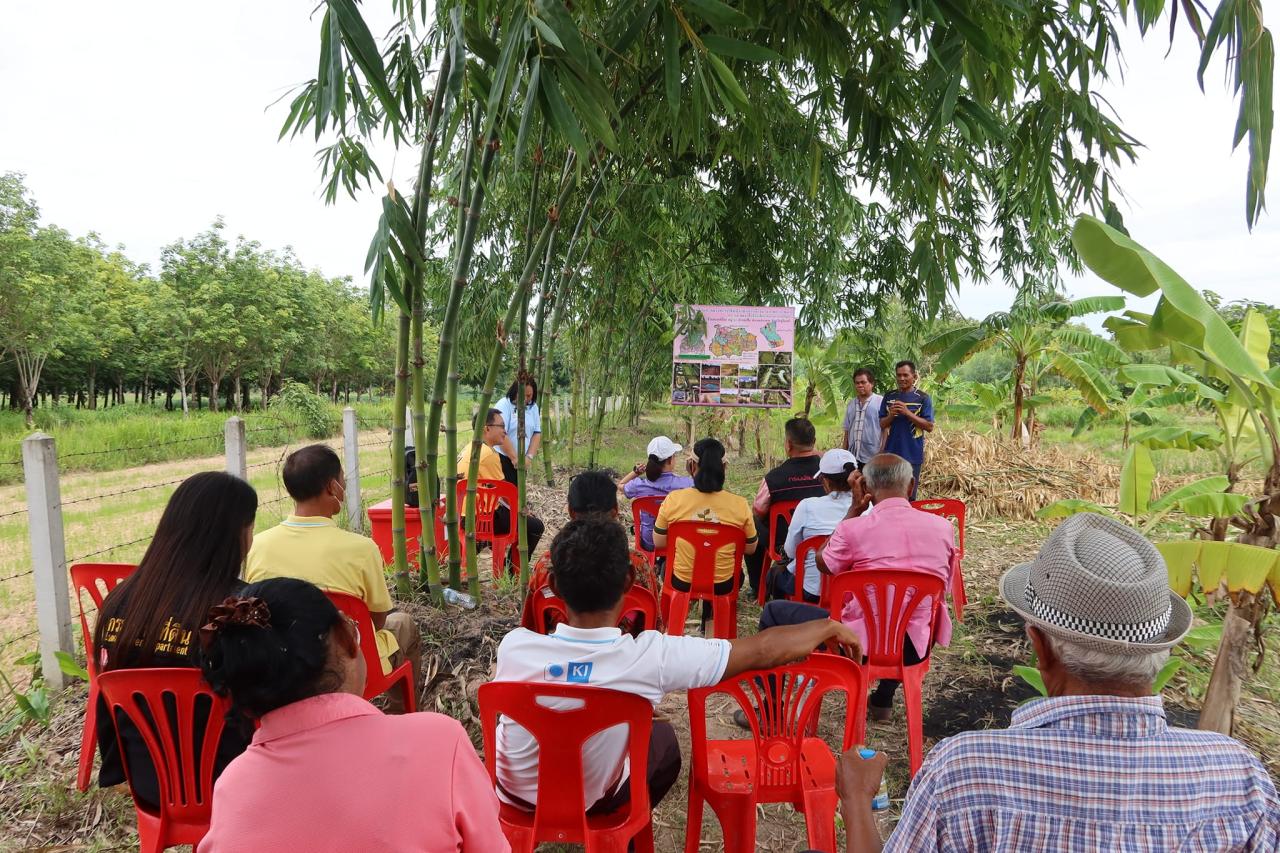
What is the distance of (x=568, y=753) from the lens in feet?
5.22

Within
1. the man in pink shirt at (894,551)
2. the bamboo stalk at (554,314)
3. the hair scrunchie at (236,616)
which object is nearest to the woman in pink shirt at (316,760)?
the hair scrunchie at (236,616)

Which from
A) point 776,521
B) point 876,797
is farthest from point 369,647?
point 776,521

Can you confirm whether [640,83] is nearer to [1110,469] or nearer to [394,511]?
[394,511]

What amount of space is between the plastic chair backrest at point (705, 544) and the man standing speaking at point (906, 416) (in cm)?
256

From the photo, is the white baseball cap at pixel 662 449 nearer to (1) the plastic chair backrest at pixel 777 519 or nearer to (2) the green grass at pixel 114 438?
(1) the plastic chair backrest at pixel 777 519

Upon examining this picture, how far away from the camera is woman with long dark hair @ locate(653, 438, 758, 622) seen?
339 cm

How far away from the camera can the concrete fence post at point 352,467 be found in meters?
5.25

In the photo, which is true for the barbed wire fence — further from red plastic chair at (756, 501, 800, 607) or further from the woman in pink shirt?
red plastic chair at (756, 501, 800, 607)

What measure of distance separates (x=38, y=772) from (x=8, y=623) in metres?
2.59

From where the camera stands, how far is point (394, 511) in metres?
3.21

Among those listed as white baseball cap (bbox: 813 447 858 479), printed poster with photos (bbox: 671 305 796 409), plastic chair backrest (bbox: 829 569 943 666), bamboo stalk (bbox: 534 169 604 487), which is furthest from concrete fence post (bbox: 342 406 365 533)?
plastic chair backrest (bbox: 829 569 943 666)

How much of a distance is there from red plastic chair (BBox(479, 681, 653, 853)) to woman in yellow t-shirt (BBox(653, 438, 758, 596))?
172 centimetres

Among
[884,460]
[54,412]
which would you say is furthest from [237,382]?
[884,460]

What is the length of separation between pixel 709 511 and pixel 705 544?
0.17 metres
